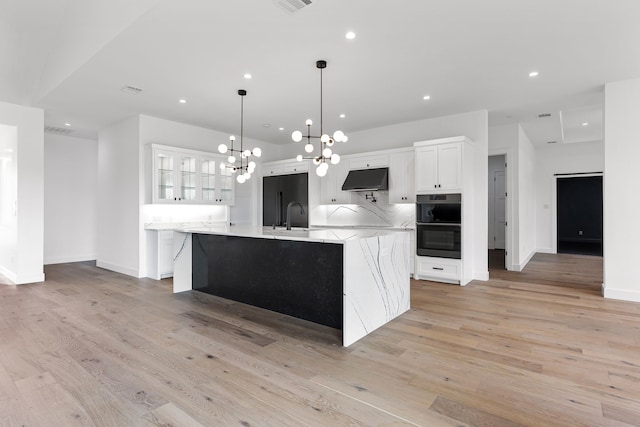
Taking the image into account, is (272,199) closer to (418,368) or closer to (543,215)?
(418,368)

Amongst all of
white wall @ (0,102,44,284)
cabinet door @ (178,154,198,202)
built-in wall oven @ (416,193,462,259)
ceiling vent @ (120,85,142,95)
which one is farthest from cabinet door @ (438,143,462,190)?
white wall @ (0,102,44,284)

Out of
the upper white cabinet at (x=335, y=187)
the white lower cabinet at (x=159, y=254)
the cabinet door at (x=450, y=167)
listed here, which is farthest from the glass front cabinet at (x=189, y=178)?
the cabinet door at (x=450, y=167)

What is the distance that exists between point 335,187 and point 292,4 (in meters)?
4.22

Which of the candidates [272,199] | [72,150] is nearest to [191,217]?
[272,199]

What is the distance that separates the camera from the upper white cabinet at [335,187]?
653 cm

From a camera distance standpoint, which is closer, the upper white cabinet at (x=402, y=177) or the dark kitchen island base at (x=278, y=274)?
the dark kitchen island base at (x=278, y=274)

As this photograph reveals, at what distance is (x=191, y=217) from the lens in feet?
21.1

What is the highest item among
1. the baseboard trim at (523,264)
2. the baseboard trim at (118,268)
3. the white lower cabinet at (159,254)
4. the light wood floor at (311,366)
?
the white lower cabinet at (159,254)

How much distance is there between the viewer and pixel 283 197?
7.30m

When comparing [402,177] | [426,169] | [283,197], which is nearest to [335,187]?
[283,197]

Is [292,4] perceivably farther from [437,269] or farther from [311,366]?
[437,269]

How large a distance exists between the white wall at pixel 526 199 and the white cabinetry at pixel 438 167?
2.13 meters

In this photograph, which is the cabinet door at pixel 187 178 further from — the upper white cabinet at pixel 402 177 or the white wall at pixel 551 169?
the white wall at pixel 551 169

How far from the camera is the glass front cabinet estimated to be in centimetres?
567
